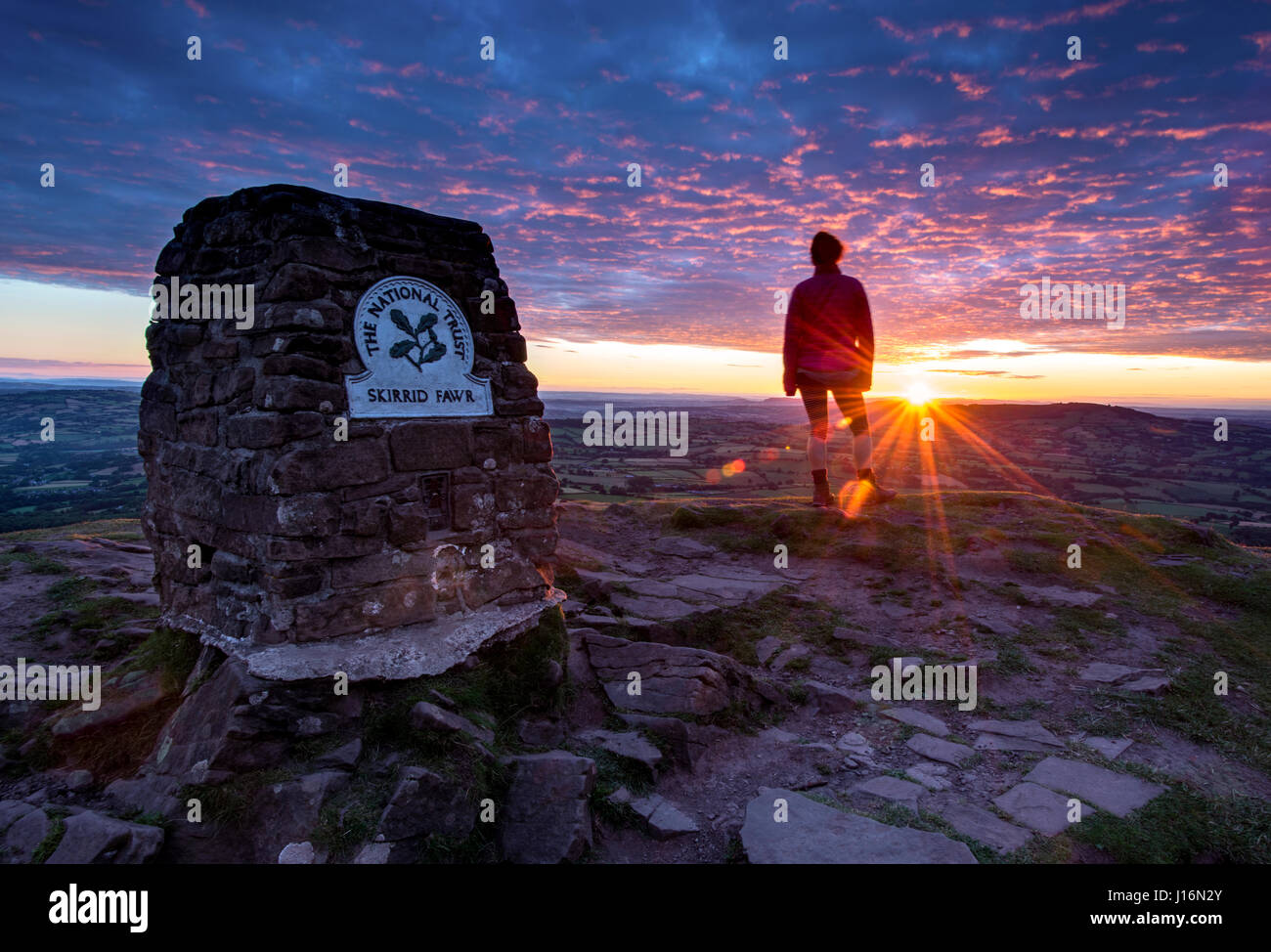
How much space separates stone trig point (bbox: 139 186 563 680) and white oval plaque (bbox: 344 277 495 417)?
0.6 inches

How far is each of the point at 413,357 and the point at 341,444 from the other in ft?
3.27

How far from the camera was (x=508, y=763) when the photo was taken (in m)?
4.32

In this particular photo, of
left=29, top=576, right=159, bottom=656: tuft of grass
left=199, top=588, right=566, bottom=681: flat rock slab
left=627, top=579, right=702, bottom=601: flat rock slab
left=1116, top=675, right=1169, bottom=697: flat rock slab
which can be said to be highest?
left=199, top=588, right=566, bottom=681: flat rock slab

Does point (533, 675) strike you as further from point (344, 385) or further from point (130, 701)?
point (130, 701)

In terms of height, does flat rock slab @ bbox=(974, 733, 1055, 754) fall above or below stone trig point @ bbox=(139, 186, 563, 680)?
below

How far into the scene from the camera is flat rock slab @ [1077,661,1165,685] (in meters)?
6.27

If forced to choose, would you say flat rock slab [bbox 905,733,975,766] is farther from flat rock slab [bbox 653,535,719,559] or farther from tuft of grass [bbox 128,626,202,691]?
tuft of grass [bbox 128,626,202,691]

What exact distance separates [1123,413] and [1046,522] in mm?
83371

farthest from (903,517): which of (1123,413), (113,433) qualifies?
(113,433)

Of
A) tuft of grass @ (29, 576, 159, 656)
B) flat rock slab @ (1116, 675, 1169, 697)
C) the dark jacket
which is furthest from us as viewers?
the dark jacket

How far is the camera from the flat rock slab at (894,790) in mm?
4473

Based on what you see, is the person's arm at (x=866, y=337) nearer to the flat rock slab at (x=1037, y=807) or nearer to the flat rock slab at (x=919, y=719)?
the flat rock slab at (x=919, y=719)

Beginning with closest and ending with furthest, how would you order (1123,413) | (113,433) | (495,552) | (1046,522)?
(495,552)
(1046,522)
(1123,413)
(113,433)

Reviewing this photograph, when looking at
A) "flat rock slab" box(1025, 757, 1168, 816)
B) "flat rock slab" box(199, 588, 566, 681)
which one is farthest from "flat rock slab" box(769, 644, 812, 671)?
"flat rock slab" box(199, 588, 566, 681)
